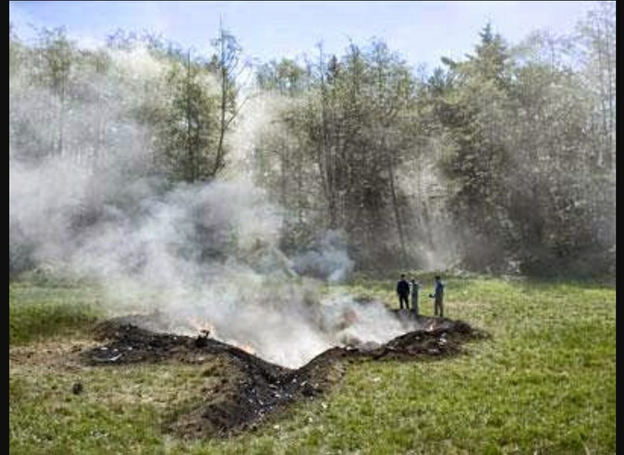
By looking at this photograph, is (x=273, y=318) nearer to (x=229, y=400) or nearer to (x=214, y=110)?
(x=229, y=400)

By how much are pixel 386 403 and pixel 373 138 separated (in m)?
26.6

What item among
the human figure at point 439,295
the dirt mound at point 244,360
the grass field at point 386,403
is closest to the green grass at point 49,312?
the grass field at point 386,403

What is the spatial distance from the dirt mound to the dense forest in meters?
16.4

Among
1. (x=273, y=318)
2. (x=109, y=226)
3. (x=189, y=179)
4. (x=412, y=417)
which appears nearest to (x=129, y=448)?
(x=412, y=417)

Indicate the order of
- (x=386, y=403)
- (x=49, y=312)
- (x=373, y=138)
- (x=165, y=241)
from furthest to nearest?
(x=373, y=138)
(x=165, y=241)
(x=49, y=312)
(x=386, y=403)

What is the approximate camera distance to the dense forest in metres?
34.4

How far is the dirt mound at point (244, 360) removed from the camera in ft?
35.6

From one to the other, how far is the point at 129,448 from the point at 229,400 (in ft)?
6.45

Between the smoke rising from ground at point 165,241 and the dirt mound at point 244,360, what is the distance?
→ 5.13 ft

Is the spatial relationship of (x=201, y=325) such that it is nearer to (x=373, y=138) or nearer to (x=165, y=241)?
(x=165, y=241)

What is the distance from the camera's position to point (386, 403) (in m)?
11.4

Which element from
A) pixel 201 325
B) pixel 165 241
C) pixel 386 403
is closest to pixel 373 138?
pixel 165 241

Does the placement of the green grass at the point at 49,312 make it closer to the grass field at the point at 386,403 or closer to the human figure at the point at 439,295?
the grass field at the point at 386,403

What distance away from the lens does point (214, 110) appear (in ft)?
124
